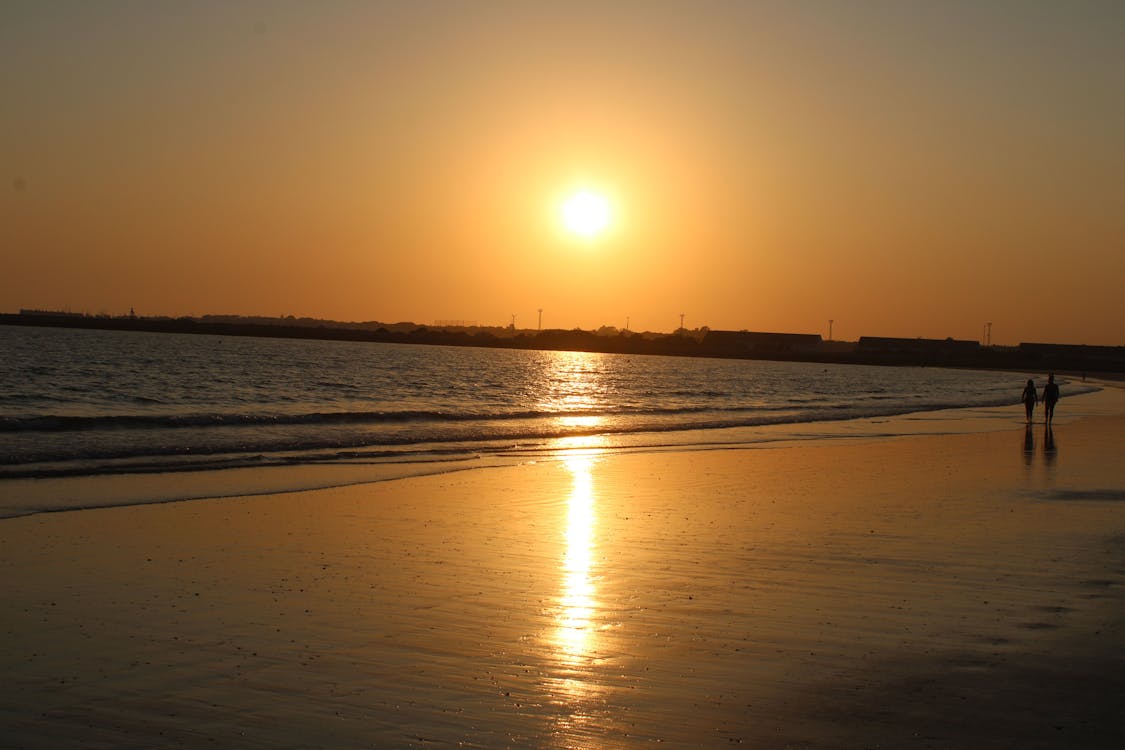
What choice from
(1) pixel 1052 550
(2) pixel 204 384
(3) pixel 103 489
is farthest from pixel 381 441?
(2) pixel 204 384

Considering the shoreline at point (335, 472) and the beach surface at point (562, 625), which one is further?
the shoreline at point (335, 472)

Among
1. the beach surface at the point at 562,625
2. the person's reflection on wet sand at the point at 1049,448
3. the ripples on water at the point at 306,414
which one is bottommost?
the ripples on water at the point at 306,414

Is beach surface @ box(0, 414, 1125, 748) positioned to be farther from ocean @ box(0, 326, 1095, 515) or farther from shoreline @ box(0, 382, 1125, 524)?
ocean @ box(0, 326, 1095, 515)

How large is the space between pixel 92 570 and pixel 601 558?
214 inches

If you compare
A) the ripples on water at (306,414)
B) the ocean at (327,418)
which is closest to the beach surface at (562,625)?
the ocean at (327,418)

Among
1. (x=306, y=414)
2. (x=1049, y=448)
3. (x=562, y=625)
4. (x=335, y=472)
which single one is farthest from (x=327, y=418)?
(x=562, y=625)

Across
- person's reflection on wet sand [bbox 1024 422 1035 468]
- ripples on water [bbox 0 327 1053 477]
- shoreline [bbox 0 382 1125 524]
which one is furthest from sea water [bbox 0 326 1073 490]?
person's reflection on wet sand [bbox 1024 422 1035 468]

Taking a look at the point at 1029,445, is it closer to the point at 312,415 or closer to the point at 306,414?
the point at 312,415

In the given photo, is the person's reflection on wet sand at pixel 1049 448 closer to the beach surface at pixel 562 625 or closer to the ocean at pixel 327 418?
the ocean at pixel 327 418

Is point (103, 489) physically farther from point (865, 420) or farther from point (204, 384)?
point (204, 384)

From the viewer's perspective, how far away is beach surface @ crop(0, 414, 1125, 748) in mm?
6301

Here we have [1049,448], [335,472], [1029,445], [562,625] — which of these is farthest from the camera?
[1029,445]

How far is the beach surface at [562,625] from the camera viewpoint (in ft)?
20.7

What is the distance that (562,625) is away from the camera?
8.53 meters
